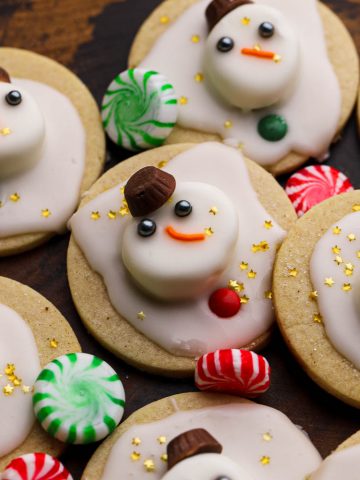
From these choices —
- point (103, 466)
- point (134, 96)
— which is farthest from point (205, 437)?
point (134, 96)

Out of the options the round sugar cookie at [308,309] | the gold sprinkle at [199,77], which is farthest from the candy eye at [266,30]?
the round sugar cookie at [308,309]

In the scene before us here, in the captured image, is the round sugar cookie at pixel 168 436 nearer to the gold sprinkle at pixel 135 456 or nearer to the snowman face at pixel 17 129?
the gold sprinkle at pixel 135 456

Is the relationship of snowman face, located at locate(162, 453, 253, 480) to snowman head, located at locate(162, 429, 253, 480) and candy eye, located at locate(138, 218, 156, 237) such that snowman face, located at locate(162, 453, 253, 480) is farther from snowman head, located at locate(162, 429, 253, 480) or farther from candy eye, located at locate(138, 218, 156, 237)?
candy eye, located at locate(138, 218, 156, 237)

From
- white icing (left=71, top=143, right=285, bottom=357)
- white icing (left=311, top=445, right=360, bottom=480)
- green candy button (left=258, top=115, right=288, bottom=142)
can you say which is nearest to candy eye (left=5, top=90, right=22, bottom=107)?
white icing (left=71, top=143, right=285, bottom=357)

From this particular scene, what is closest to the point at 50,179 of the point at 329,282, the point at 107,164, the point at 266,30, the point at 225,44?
the point at 107,164

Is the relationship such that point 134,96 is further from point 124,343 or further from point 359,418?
point 359,418

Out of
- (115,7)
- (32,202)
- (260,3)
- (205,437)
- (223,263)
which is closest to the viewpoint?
(205,437)
